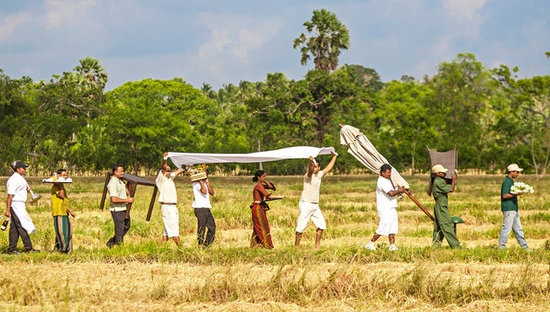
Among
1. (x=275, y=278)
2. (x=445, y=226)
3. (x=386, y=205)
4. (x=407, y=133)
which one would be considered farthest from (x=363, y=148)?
(x=407, y=133)

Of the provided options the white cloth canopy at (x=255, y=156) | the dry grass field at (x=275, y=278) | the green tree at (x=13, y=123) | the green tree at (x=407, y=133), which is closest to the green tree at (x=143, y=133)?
the green tree at (x=13, y=123)

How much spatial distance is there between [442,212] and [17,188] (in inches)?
266

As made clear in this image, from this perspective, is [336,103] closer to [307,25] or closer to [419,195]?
[307,25]

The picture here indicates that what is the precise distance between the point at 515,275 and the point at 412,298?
4.88 feet

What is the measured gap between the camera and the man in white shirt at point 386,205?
1298 centimetres

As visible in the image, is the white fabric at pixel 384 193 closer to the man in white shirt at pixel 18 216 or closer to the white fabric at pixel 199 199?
the white fabric at pixel 199 199

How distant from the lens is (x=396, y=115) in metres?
57.1

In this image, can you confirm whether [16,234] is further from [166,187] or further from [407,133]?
[407,133]

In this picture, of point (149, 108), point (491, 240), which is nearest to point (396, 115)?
point (149, 108)

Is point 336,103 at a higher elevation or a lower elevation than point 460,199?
higher

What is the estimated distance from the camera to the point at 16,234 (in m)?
13.3

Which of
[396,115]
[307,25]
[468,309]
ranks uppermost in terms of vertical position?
[307,25]

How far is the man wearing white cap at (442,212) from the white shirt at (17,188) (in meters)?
6.55

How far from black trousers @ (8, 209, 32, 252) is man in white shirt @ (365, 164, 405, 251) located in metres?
5.36
